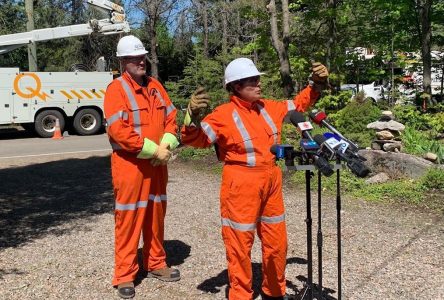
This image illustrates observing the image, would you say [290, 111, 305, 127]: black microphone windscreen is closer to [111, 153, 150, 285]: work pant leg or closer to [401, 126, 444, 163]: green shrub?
[111, 153, 150, 285]: work pant leg

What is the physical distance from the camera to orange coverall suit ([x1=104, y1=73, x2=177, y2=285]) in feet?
13.5

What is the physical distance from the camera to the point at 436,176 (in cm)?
721

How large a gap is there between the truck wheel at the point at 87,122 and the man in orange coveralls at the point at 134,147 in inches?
538

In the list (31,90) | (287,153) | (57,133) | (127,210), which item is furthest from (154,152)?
(31,90)

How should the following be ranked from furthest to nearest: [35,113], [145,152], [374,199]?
[35,113] < [374,199] < [145,152]

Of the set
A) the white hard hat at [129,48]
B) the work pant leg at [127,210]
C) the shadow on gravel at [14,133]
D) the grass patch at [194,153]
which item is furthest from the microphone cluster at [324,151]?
the shadow on gravel at [14,133]

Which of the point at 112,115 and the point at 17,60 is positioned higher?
the point at 17,60

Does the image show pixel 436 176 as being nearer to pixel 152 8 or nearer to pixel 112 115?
pixel 112 115

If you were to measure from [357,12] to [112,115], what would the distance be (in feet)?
31.2

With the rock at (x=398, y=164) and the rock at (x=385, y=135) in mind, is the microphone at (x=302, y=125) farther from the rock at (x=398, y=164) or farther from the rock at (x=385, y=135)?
the rock at (x=385, y=135)

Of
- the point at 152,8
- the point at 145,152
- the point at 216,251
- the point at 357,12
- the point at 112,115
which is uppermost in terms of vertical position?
the point at 152,8

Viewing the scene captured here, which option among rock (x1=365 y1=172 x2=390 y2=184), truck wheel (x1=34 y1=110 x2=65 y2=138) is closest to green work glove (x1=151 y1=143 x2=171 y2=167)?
rock (x1=365 y1=172 x2=390 y2=184)

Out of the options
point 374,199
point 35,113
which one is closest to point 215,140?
point 374,199

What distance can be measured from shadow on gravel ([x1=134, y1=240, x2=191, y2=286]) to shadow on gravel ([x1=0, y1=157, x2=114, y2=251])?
1393 mm
